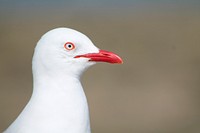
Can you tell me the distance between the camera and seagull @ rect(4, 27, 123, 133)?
17.1 feet

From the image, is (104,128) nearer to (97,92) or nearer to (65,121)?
(97,92)

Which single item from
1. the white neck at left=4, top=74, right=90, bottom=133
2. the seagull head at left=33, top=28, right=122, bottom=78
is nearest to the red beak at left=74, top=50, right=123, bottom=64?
the seagull head at left=33, top=28, right=122, bottom=78

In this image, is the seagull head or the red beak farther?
the red beak

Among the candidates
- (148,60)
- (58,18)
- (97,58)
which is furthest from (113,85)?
(97,58)

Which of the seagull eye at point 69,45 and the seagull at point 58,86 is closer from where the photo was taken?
the seagull at point 58,86

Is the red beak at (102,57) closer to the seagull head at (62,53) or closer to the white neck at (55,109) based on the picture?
the seagull head at (62,53)

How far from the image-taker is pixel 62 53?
5301 mm

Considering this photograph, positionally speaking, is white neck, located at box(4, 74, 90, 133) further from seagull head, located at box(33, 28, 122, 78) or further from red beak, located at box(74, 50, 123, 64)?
red beak, located at box(74, 50, 123, 64)

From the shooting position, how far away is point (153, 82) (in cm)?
1511

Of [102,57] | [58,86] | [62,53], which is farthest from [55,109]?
[102,57]

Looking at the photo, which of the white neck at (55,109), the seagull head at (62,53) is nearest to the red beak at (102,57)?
the seagull head at (62,53)

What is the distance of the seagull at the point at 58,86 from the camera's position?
5199 millimetres

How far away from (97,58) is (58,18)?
1530 centimetres

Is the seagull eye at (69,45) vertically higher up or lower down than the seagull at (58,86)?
higher up
